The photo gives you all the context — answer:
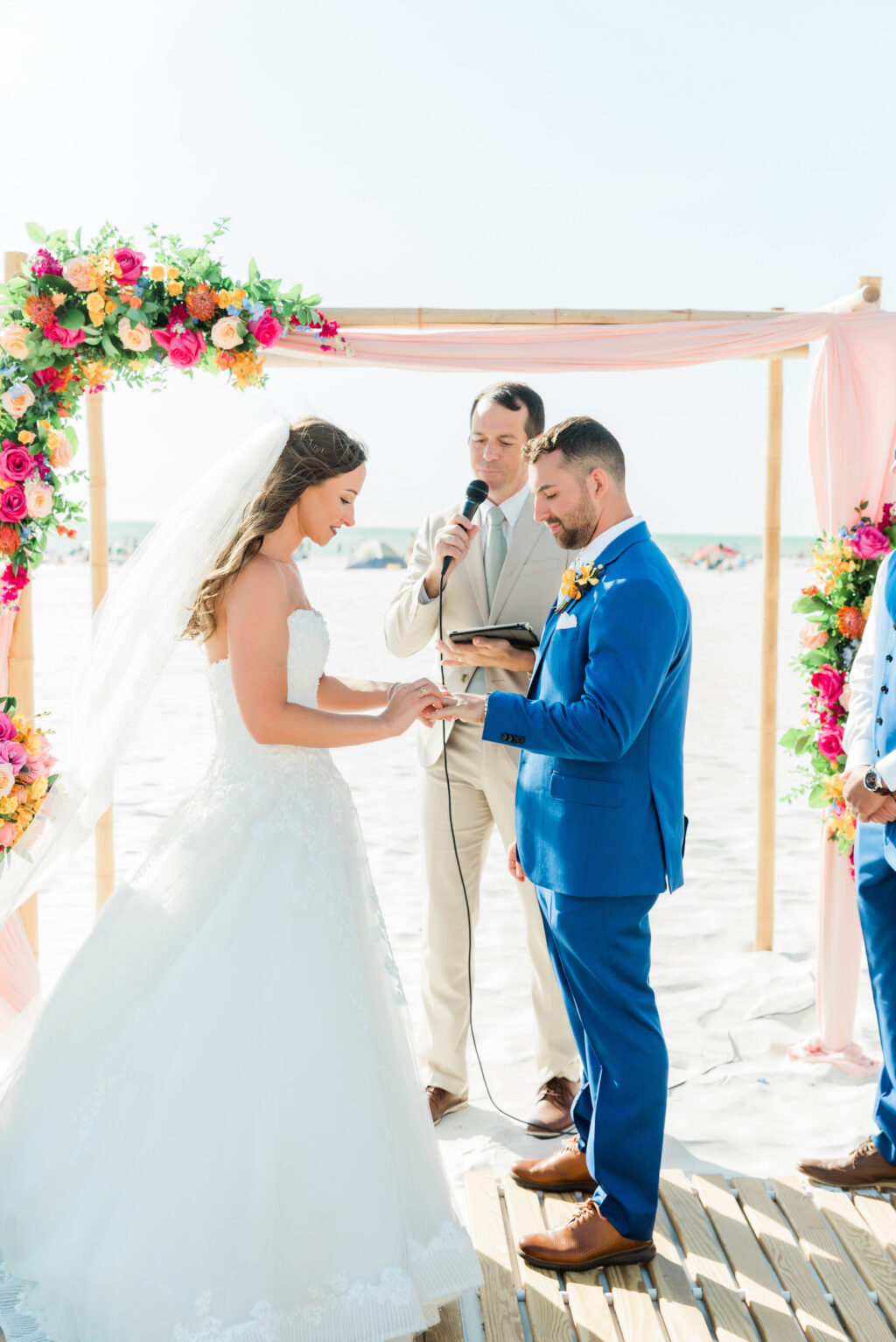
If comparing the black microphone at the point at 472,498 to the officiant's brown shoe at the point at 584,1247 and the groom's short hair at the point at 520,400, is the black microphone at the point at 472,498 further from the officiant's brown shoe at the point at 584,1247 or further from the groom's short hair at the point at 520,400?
the officiant's brown shoe at the point at 584,1247

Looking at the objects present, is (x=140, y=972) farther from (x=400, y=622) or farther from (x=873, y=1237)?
(x=873, y=1237)

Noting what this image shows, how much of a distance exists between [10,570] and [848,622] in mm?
2761

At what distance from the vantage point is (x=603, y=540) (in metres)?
2.66

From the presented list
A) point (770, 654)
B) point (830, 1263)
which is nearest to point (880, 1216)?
point (830, 1263)

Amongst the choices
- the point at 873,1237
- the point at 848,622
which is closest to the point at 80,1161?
the point at 873,1237

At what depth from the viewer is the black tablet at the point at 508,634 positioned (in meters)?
3.29

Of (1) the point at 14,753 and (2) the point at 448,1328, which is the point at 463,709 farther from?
(2) the point at 448,1328

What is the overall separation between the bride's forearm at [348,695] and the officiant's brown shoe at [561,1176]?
1.35m

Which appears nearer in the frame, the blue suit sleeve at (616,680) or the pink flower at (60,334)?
the blue suit sleeve at (616,680)

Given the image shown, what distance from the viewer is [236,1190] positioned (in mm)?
2268

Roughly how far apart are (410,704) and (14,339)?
5.28 feet

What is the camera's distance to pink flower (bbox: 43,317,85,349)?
3.18 metres

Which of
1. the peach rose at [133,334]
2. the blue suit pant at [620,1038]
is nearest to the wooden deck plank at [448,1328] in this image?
the blue suit pant at [620,1038]

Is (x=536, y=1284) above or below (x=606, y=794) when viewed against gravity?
below
